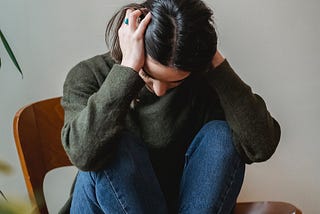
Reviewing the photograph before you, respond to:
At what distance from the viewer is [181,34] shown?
0.72 metres

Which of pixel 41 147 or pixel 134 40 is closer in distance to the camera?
pixel 134 40

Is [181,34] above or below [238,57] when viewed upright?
above

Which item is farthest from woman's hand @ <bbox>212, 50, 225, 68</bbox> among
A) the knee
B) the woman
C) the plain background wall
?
the plain background wall

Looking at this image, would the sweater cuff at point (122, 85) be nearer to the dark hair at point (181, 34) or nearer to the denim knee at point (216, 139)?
the dark hair at point (181, 34)

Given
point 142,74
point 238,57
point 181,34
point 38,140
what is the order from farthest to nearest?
point 238,57 → point 38,140 → point 142,74 → point 181,34

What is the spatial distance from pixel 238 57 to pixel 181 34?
1.73 feet

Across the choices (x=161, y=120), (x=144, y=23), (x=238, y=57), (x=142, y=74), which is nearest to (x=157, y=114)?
(x=161, y=120)

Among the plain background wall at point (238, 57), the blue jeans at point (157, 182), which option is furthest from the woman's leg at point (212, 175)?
the plain background wall at point (238, 57)

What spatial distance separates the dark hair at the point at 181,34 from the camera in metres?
0.73

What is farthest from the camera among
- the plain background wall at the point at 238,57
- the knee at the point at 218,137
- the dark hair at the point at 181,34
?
the plain background wall at the point at 238,57

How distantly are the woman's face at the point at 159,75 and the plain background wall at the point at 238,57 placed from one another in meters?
0.38

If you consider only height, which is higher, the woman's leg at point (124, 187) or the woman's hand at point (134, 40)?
the woman's hand at point (134, 40)

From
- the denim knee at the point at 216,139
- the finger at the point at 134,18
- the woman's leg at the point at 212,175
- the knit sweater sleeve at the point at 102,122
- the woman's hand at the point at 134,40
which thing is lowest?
the woman's leg at the point at 212,175

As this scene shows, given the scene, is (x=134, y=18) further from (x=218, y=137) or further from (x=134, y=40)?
(x=218, y=137)
